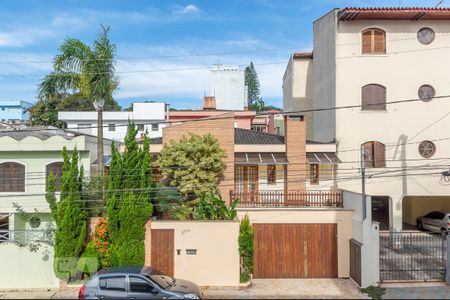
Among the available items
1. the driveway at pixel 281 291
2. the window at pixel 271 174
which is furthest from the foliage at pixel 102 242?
the window at pixel 271 174

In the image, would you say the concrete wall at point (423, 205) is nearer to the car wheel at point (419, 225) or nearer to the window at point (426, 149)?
the car wheel at point (419, 225)

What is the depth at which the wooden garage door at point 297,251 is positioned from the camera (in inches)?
696

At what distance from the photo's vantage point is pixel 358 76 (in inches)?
903

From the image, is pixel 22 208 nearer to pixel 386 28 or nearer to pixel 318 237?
pixel 318 237

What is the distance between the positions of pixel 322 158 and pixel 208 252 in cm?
839

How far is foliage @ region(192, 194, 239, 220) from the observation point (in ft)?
56.4

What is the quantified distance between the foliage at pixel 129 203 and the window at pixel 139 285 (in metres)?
3.29

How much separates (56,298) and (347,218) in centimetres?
1179

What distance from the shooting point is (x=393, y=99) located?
22656mm

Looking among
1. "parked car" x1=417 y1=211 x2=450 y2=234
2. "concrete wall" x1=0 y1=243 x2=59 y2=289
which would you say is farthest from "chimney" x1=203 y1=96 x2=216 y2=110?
"concrete wall" x1=0 y1=243 x2=59 y2=289

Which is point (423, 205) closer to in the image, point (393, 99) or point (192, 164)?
point (393, 99)

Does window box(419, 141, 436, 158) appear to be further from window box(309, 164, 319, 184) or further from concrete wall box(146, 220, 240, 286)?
concrete wall box(146, 220, 240, 286)

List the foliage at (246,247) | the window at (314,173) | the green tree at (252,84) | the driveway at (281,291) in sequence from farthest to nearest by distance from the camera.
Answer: the green tree at (252,84)
the window at (314,173)
the foliage at (246,247)
the driveway at (281,291)

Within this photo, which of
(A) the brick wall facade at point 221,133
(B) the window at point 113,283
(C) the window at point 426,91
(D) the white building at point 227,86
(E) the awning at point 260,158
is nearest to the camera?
(B) the window at point 113,283
